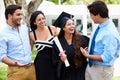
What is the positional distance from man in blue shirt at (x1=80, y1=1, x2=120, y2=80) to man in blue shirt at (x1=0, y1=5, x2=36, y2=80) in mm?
886

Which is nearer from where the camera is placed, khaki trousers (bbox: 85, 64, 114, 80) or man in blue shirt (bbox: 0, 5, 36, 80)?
khaki trousers (bbox: 85, 64, 114, 80)

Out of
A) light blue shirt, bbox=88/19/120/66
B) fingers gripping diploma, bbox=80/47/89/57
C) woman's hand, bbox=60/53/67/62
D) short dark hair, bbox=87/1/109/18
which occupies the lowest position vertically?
woman's hand, bbox=60/53/67/62

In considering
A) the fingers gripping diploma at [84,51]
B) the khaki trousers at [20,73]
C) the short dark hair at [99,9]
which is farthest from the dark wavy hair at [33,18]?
the short dark hair at [99,9]

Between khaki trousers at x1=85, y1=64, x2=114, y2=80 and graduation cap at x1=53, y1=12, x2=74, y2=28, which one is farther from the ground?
graduation cap at x1=53, y1=12, x2=74, y2=28

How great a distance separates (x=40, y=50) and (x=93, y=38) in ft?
2.92

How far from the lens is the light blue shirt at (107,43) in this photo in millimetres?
4613

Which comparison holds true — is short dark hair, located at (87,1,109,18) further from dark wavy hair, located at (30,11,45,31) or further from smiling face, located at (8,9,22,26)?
smiling face, located at (8,9,22,26)

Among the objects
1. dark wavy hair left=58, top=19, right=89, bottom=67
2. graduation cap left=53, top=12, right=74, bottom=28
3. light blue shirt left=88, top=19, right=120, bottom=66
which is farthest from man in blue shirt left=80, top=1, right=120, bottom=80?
graduation cap left=53, top=12, right=74, bottom=28

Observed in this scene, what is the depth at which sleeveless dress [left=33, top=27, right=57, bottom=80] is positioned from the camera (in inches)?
207

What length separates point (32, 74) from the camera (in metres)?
5.30

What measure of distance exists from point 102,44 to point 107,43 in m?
0.08

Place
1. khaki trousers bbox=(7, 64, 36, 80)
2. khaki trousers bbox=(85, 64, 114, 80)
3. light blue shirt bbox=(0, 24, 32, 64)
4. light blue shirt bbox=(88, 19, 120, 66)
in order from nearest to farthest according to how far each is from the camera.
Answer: light blue shirt bbox=(88, 19, 120, 66) → khaki trousers bbox=(85, 64, 114, 80) → light blue shirt bbox=(0, 24, 32, 64) → khaki trousers bbox=(7, 64, 36, 80)

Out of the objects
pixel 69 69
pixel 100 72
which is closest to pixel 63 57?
pixel 69 69

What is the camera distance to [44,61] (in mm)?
5324
